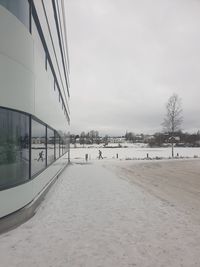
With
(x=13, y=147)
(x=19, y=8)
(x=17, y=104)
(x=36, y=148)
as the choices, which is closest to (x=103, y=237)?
(x=13, y=147)

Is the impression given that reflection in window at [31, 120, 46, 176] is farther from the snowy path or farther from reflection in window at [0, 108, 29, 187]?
the snowy path

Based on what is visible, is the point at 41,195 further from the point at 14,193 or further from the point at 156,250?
the point at 156,250

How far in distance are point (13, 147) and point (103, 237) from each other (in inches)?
130

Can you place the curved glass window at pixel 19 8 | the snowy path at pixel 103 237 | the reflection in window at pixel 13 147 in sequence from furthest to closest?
the curved glass window at pixel 19 8 < the reflection in window at pixel 13 147 < the snowy path at pixel 103 237

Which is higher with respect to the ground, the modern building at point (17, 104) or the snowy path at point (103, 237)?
the modern building at point (17, 104)

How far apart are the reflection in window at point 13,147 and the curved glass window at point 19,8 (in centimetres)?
266

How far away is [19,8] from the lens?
784 cm

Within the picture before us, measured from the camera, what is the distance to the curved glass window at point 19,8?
24.0 ft

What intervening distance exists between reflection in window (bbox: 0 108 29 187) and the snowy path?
4.17ft

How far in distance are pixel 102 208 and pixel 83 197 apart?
1927 mm

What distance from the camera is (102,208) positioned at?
9.14 m

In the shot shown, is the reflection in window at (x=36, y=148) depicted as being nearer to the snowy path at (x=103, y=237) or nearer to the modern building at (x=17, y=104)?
the modern building at (x=17, y=104)

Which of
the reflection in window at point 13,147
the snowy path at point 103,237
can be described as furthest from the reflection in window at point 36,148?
the snowy path at point 103,237

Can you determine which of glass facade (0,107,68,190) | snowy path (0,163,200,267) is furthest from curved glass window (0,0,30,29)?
snowy path (0,163,200,267)
